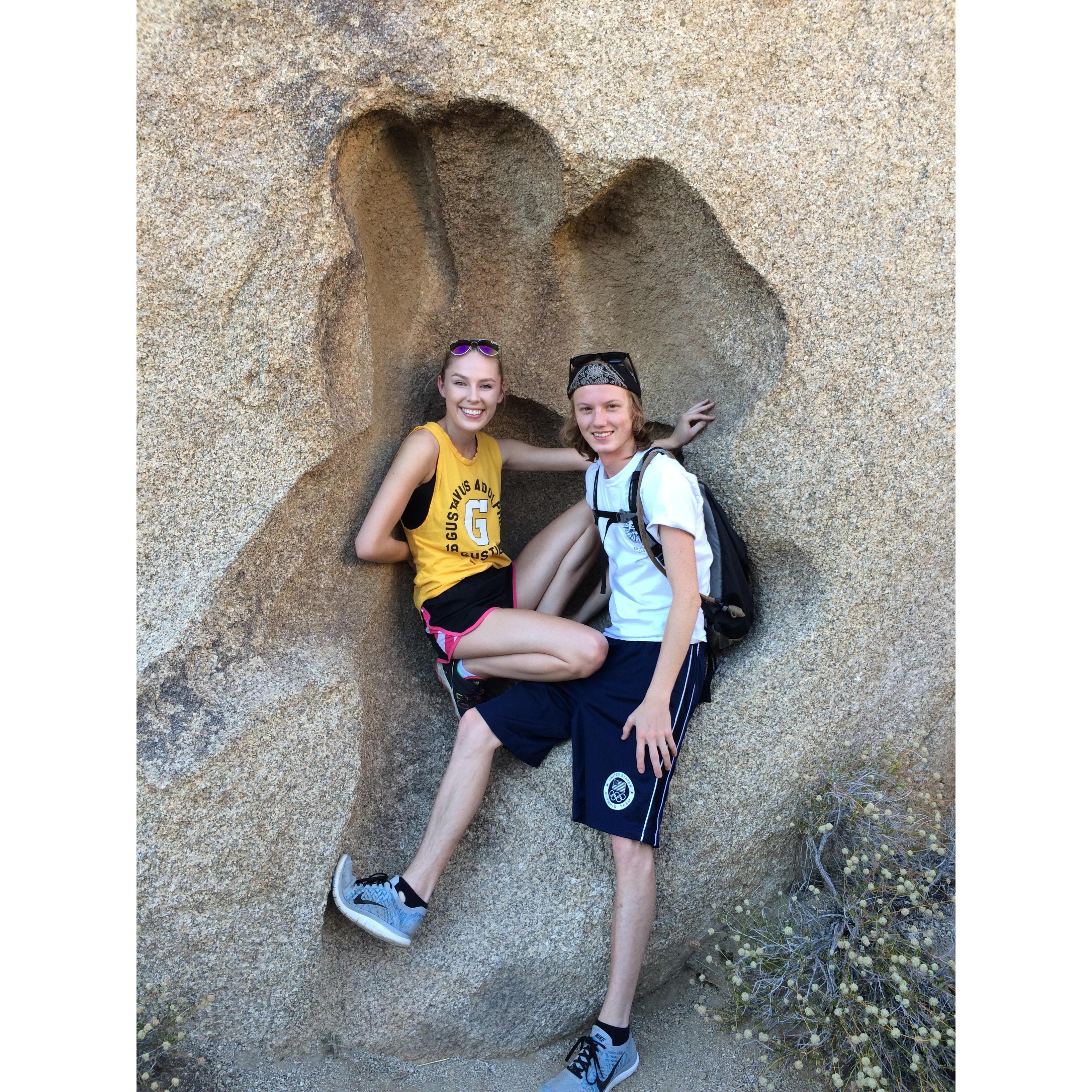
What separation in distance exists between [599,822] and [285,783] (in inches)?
40.1

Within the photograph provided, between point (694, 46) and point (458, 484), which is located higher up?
point (694, 46)

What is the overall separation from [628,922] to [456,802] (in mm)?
675

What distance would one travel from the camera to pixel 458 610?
330 centimetres

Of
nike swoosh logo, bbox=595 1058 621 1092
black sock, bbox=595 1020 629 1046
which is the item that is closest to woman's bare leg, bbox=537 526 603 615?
black sock, bbox=595 1020 629 1046

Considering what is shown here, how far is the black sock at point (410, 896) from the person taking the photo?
301 centimetres

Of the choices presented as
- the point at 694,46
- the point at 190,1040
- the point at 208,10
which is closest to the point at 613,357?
the point at 694,46

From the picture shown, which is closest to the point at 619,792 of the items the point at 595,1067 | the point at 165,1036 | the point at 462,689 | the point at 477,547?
the point at 462,689

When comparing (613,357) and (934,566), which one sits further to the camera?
(934,566)

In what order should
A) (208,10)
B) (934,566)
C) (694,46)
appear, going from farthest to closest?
(934,566), (694,46), (208,10)

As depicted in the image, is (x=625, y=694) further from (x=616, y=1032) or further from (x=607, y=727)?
(x=616, y=1032)

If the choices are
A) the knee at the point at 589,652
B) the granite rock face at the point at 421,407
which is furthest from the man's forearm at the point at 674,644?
the granite rock face at the point at 421,407

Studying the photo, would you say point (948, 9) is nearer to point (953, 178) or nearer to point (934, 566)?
point (953, 178)

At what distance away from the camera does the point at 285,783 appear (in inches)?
116

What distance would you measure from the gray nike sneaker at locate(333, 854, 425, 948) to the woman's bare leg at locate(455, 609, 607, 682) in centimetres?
79
